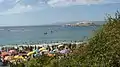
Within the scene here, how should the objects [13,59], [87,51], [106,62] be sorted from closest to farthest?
[106,62], [87,51], [13,59]

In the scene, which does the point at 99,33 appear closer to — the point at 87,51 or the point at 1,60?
the point at 87,51

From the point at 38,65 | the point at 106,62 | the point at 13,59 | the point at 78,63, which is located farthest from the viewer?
the point at 13,59

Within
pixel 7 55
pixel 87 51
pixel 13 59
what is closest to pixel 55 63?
pixel 87 51

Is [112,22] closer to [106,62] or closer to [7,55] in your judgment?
[106,62]

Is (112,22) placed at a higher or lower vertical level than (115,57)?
higher

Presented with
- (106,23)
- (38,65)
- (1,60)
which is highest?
(106,23)

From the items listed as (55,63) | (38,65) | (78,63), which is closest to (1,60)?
(38,65)

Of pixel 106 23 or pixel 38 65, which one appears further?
pixel 38 65
